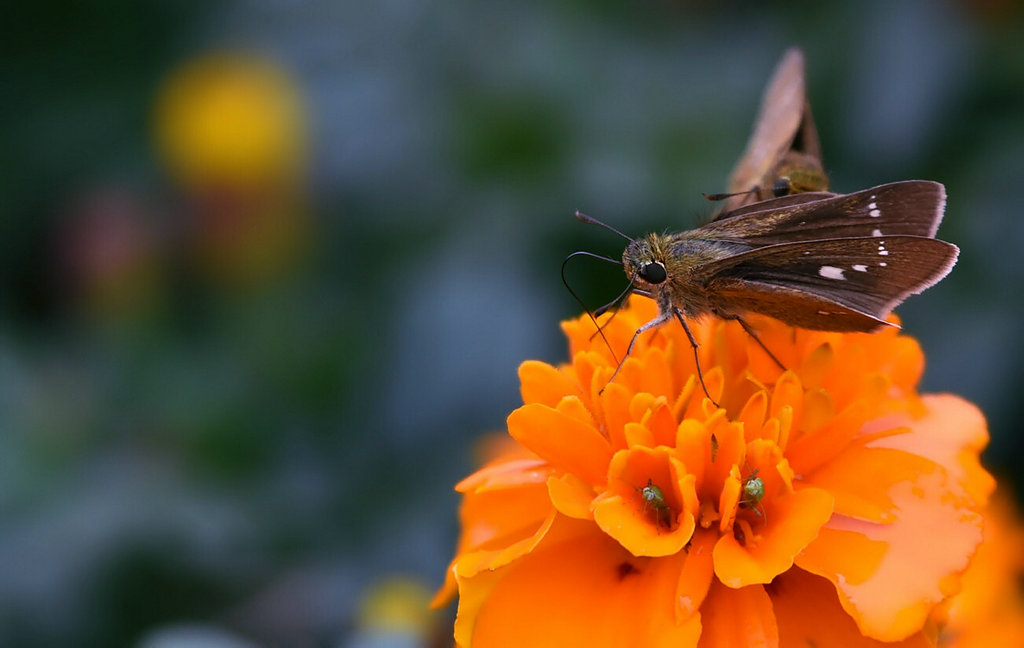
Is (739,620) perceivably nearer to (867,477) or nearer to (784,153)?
(867,477)

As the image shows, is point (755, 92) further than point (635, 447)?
Yes

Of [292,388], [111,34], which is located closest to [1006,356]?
[292,388]

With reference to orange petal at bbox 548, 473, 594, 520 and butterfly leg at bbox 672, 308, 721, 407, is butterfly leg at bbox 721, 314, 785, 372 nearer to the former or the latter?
butterfly leg at bbox 672, 308, 721, 407

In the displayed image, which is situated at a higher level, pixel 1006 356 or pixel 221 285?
pixel 221 285

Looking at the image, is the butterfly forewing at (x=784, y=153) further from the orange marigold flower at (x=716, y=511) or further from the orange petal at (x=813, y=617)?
the orange petal at (x=813, y=617)

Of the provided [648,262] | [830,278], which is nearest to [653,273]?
Result: [648,262]

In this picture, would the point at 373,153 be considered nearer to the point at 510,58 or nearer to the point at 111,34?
the point at 510,58

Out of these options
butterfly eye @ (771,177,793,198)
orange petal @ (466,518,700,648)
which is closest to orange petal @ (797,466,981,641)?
orange petal @ (466,518,700,648)
